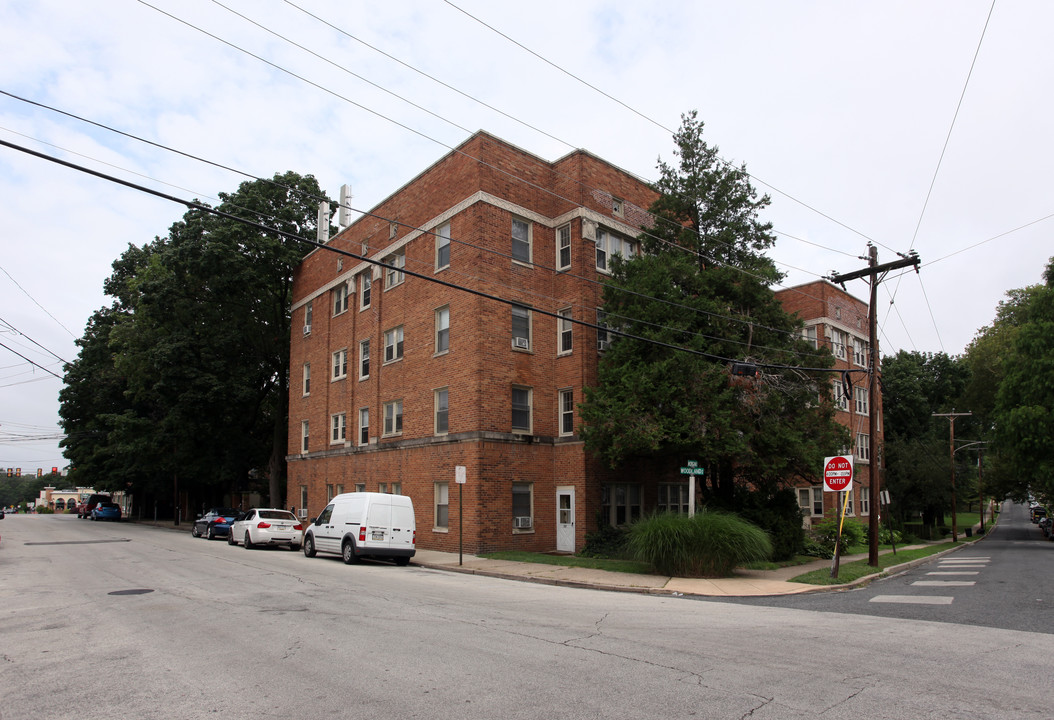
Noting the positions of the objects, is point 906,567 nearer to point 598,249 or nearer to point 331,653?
point 598,249

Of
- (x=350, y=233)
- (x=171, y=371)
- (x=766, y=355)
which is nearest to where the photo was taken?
(x=766, y=355)

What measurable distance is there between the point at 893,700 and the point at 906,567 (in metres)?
18.5

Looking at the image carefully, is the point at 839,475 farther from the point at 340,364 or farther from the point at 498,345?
the point at 340,364

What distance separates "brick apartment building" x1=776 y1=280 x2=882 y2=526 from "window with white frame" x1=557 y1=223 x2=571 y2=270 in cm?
1586

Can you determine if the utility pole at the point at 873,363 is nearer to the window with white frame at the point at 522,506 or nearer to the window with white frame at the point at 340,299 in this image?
the window with white frame at the point at 522,506

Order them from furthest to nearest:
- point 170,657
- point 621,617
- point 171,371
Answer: point 171,371 → point 621,617 → point 170,657

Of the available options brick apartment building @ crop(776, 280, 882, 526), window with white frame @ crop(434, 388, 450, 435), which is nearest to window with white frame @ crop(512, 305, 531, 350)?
window with white frame @ crop(434, 388, 450, 435)

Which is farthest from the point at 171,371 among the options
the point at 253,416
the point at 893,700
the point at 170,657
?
the point at 893,700

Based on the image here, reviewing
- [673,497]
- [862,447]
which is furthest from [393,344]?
[862,447]

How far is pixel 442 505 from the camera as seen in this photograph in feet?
77.3

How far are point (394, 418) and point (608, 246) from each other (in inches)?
405

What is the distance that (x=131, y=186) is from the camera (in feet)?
31.8

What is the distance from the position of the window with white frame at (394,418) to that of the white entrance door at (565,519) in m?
6.78

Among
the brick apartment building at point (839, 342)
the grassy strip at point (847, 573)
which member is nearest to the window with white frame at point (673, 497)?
the grassy strip at point (847, 573)
